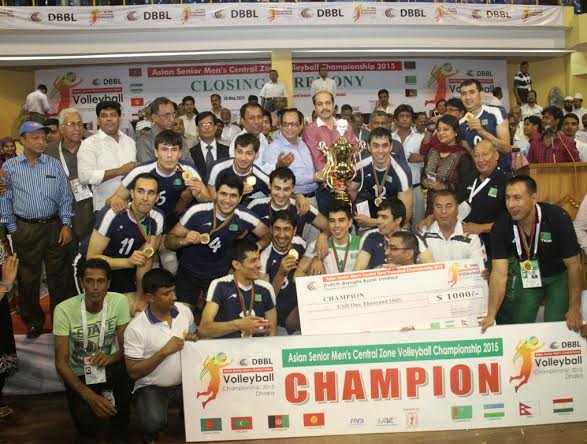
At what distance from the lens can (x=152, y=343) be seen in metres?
4.93

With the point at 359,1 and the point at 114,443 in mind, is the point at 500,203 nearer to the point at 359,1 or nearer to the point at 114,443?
the point at 114,443

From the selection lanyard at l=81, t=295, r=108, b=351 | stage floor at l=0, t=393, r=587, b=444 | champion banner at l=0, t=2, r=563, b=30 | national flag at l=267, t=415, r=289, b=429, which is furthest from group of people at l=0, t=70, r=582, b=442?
champion banner at l=0, t=2, r=563, b=30

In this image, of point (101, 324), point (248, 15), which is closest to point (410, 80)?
point (248, 15)

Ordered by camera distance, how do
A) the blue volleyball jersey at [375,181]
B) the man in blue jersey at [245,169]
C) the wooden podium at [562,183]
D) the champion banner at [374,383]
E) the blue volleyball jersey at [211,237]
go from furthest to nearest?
the wooden podium at [562,183]
the blue volleyball jersey at [375,181]
the man in blue jersey at [245,169]
the blue volleyball jersey at [211,237]
the champion banner at [374,383]

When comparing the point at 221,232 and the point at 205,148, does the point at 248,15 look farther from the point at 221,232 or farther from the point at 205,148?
the point at 221,232

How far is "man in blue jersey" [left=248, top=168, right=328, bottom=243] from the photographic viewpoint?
589 centimetres

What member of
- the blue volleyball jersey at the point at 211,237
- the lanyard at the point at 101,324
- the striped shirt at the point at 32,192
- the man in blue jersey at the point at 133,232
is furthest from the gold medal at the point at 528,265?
the striped shirt at the point at 32,192

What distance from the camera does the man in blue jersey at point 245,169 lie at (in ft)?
19.7

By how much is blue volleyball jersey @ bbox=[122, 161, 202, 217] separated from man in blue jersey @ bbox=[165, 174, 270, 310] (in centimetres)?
27

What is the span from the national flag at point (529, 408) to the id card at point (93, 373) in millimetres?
2984

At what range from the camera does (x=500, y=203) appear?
20.0 feet

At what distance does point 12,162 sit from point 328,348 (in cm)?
355

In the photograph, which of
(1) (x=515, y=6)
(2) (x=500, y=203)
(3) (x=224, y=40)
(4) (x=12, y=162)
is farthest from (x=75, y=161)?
(1) (x=515, y=6)

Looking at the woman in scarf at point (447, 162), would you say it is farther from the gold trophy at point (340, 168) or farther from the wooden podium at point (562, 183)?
the wooden podium at point (562, 183)
